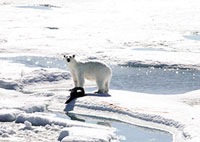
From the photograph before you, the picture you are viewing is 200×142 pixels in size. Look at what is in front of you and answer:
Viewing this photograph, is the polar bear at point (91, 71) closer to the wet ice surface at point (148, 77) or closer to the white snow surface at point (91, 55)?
the white snow surface at point (91, 55)

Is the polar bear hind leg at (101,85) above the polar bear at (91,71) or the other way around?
the other way around

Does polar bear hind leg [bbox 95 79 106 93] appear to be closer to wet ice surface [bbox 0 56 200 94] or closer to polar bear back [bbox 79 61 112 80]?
polar bear back [bbox 79 61 112 80]

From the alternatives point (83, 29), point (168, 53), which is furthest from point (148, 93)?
point (83, 29)

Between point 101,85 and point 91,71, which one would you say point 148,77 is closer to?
point 101,85

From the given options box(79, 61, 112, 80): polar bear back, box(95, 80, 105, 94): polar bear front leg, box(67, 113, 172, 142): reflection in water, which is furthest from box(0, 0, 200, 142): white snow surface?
box(79, 61, 112, 80): polar bear back

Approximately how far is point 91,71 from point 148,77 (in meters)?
3.51

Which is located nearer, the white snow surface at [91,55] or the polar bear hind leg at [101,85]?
the white snow surface at [91,55]

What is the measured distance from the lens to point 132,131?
8523 millimetres

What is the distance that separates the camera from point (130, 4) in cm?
3159

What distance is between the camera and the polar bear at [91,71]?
10.3 metres

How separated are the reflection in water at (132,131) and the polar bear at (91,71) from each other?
1170 millimetres

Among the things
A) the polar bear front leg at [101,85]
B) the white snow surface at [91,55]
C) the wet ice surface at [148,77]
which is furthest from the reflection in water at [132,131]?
the wet ice surface at [148,77]

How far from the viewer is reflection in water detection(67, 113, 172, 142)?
26.6 feet

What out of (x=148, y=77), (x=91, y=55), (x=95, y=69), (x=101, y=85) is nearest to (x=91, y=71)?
(x=95, y=69)
